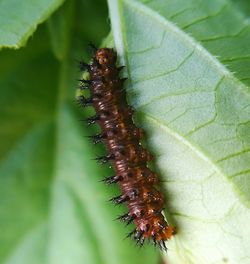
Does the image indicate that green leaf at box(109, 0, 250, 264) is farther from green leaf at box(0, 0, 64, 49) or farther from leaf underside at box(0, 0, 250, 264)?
green leaf at box(0, 0, 64, 49)

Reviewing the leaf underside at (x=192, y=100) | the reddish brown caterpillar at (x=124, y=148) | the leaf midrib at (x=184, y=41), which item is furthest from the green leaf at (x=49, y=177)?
the leaf midrib at (x=184, y=41)

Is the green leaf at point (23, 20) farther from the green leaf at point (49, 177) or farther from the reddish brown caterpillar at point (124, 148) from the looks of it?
the green leaf at point (49, 177)

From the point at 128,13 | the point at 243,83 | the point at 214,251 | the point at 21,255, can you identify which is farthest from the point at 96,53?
the point at 21,255

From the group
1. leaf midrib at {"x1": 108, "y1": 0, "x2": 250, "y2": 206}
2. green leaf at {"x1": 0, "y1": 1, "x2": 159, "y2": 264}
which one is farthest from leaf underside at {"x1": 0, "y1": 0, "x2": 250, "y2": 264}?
green leaf at {"x1": 0, "y1": 1, "x2": 159, "y2": 264}

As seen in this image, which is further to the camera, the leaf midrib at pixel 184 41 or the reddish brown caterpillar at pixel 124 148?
the reddish brown caterpillar at pixel 124 148

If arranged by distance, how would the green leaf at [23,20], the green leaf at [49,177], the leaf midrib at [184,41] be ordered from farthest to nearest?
the green leaf at [49,177] < the green leaf at [23,20] < the leaf midrib at [184,41]
